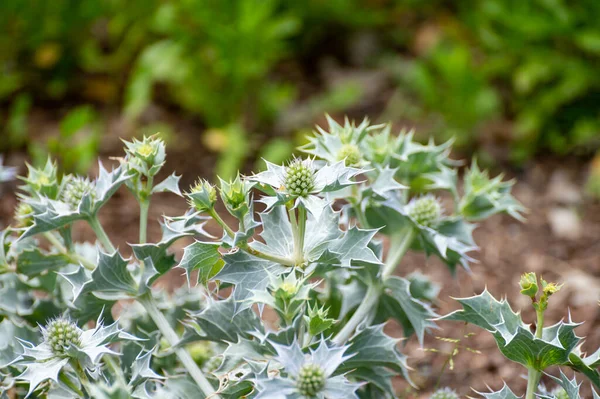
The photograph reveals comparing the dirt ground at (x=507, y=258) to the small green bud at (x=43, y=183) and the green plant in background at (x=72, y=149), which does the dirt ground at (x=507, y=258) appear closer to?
the green plant in background at (x=72, y=149)

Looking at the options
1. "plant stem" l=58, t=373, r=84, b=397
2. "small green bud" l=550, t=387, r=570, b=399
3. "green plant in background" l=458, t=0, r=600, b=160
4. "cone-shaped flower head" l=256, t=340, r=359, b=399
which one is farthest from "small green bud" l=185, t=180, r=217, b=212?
"green plant in background" l=458, t=0, r=600, b=160

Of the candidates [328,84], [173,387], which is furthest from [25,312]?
[328,84]

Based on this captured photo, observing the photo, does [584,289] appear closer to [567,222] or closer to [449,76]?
[567,222]

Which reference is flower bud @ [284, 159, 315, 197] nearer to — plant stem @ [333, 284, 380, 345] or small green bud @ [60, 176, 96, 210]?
plant stem @ [333, 284, 380, 345]

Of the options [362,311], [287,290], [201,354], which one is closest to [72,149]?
[201,354]

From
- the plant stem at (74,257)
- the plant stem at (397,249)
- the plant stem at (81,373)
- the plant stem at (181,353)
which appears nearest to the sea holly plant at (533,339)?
the plant stem at (397,249)

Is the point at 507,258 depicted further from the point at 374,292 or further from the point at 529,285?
the point at 529,285
